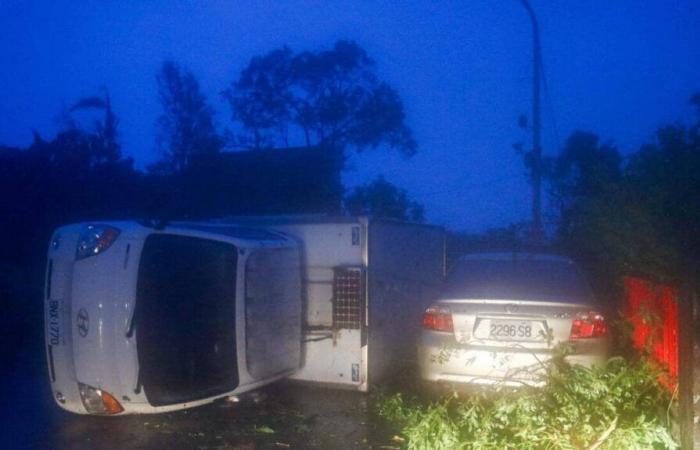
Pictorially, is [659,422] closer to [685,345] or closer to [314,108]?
[685,345]

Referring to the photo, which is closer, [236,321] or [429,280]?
[236,321]

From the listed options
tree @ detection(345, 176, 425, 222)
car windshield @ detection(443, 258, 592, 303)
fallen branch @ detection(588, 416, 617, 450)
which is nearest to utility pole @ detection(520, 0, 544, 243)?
car windshield @ detection(443, 258, 592, 303)

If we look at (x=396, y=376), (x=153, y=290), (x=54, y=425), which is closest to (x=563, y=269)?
(x=396, y=376)

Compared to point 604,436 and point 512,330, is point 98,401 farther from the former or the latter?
point 604,436

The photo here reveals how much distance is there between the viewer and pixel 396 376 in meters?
8.04

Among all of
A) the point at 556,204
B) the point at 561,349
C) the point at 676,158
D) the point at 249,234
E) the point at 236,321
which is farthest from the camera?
the point at 556,204

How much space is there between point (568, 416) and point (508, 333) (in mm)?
1049

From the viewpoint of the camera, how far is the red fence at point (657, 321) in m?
4.99

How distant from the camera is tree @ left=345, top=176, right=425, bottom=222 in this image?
77.6 feet

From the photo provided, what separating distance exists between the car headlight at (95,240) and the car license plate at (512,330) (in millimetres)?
3457

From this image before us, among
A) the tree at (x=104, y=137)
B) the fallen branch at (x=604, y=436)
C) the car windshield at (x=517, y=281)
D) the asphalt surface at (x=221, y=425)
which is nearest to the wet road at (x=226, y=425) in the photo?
the asphalt surface at (x=221, y=425)

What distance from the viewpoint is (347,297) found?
721 cm

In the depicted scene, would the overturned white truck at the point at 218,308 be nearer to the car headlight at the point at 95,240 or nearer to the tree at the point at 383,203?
the car headlight at the point at 95,240

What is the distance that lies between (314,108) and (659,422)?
23.0 m
